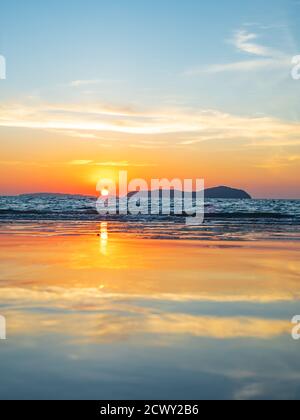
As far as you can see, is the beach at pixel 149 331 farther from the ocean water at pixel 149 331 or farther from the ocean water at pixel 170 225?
the ocean water at pixel 170 225

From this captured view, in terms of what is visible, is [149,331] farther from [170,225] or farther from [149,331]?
[170,225]

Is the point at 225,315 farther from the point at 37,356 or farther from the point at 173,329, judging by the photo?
the point at 37,356

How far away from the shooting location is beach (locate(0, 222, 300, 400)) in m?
3.41

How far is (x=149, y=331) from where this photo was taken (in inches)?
183

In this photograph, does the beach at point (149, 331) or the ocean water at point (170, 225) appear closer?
the beach at point (149, 331)

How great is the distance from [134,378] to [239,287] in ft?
11.8

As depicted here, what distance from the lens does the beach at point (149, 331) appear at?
3.41 meters

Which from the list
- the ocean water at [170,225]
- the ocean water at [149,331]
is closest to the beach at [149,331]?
the ocean water at [149,331]

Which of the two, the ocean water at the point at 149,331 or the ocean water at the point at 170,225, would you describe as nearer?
the ocean water at the point at 149,331

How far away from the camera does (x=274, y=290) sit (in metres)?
6.67

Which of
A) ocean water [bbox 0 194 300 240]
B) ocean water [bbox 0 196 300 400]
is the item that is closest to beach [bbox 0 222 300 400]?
ocean water [bbox 0 196 300 400]

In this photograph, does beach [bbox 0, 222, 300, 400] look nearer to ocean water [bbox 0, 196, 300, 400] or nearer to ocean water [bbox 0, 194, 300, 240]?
ocean water [bbox 0, 196, 300, 400]

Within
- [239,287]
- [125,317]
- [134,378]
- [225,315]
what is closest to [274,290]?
[239,287]

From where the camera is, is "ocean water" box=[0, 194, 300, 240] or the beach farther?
"ocean water" box=[0, 194, 300, 240]
